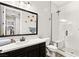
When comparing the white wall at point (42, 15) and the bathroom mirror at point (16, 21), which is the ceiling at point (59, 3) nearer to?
the white wall at point (42, 15)

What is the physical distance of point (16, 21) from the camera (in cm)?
223

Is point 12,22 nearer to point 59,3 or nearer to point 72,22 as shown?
point 59,3

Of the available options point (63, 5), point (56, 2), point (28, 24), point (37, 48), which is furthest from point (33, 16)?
point (63, 5)

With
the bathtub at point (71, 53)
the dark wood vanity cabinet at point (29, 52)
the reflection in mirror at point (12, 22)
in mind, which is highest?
the reflection in mirror at point (12, 22)

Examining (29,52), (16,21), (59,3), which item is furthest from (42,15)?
(29,52)

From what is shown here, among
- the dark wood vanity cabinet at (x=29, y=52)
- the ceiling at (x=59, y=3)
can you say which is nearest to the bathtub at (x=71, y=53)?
the dark wood vanity cabinet at (x=29, y=52)

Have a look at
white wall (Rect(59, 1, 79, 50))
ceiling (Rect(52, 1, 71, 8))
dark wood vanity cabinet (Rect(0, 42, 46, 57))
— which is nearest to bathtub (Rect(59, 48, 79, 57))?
white wall (Rect(59, 1, 79, 50))

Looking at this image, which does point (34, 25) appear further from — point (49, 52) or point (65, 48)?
point (65, 48)

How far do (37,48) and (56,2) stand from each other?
1.86 metres

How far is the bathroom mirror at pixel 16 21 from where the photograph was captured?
1.97 metres

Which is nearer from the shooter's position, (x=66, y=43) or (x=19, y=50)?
(x=19, y=50)

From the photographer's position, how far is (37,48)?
2.43 meters

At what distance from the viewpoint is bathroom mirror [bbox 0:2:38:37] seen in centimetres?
197

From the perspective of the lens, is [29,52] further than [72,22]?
No
